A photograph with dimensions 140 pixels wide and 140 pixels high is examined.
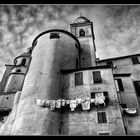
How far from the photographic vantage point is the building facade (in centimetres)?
1425

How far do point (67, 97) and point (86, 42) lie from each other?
17227 millimetres

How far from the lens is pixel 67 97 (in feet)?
56.6

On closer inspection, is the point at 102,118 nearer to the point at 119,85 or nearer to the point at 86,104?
the point at 86,104

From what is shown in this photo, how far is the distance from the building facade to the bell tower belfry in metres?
4.04

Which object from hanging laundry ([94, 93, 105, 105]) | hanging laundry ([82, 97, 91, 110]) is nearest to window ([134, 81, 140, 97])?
hanging laundry ([94, 93, 105, 105])

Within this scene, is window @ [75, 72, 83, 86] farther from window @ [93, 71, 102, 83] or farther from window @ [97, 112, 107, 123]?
window @ [97, 112, 107, 123]

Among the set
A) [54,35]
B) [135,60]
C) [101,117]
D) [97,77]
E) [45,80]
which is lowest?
[101,117]

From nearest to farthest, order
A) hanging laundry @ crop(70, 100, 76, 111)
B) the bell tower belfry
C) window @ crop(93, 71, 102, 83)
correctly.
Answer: hanging laundry @ crop(70, 100, 76, 111) → window @ crop(93, 71, 102, 83) → the bell tower belfry

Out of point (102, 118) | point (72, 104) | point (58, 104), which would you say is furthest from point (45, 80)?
point (102, 118)

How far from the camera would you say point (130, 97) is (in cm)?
1912

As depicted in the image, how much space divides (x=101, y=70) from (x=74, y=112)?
6967mm

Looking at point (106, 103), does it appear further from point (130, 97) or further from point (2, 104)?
point (2, 104)

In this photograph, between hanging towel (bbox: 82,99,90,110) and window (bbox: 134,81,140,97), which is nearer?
hanging towel (bbox: 82,99,90,110)

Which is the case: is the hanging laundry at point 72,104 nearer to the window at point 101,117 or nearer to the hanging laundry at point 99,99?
the hanging laundry at point 99,99
